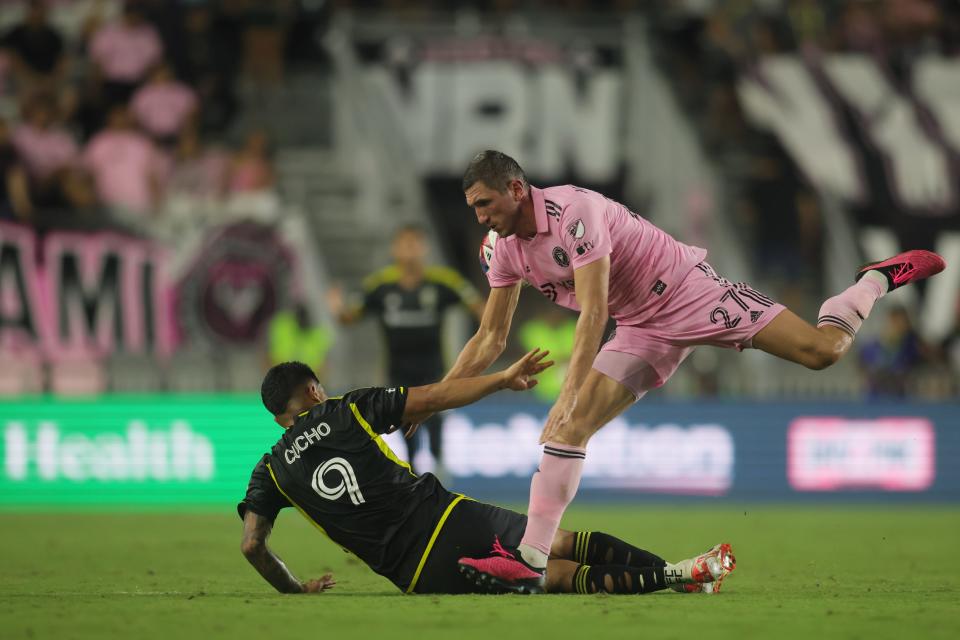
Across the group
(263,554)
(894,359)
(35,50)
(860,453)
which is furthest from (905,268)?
(35,50)

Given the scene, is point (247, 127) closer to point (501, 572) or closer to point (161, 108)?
point (161, 108)

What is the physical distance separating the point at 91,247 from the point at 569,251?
34.7 feet

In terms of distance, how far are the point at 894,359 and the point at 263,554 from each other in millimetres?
10820

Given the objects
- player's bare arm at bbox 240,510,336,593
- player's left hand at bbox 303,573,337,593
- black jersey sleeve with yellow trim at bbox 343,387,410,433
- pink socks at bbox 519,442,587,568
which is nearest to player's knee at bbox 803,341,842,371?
pink socks at bbox 519,442,587,568

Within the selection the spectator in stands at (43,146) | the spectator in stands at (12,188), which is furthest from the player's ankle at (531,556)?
the spectator in stands at (43,146)

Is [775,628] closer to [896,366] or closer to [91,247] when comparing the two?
[896,366]

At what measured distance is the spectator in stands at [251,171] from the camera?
1783 centimetres

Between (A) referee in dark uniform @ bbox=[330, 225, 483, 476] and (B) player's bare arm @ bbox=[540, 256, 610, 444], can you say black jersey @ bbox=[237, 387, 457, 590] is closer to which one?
(B) player's bare arm @ bbox=[540, 256, 610, 444]

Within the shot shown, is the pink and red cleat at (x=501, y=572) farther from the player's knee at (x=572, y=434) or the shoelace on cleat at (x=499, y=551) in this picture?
the player's knee at (x=572, y=434)

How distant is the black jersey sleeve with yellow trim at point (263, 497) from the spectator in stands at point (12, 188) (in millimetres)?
10089

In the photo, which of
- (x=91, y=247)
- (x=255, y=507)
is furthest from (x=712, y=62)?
(x=255, y=507)

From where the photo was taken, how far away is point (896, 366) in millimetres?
16328

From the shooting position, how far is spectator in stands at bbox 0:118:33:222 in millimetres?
16500

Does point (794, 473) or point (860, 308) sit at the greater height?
point (860, 308)
